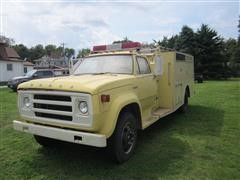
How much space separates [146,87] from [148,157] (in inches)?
67.0

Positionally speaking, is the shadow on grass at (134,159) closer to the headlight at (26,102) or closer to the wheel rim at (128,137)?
the wheel rim at (128,137)

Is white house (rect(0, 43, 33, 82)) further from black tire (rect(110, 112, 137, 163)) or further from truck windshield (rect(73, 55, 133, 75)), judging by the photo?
black tire (rect(110, 112, 137, 163))

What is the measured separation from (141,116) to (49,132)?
6.46 ft

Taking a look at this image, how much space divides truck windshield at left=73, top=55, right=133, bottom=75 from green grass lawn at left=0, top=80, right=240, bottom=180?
1.70 meters

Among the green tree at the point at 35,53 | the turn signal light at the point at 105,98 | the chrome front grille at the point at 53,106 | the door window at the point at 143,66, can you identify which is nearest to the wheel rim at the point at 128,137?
the turn signal light at the point at 105,98

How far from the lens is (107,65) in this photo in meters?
6.08

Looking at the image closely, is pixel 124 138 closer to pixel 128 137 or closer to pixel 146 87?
pixel 128 137

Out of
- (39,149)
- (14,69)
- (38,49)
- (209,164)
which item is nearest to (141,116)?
(209,164)

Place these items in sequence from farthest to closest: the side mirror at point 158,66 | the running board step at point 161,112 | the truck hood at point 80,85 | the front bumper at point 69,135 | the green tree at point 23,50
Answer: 1. the green tree at point 23,50
2. the running board step at point 161,112
3. the side mirror at point 158,66
4. the truck hood at point 80,85
5. the front bumper at point 69,135

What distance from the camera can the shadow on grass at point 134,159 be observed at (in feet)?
14.8

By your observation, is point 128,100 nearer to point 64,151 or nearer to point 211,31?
point 64,151

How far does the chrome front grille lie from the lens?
4441 mm

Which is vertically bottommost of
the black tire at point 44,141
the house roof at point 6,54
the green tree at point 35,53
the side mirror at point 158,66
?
the black tire at point 44,141

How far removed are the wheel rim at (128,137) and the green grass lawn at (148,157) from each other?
9.2 inches
